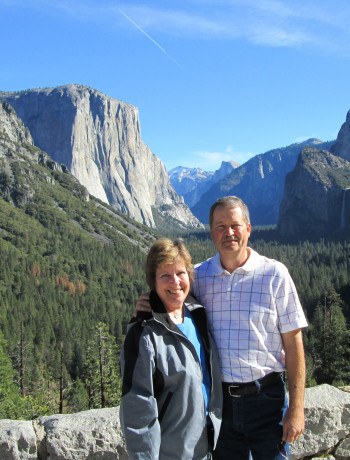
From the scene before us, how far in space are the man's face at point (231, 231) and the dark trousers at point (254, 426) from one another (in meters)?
1.53

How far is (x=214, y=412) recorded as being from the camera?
4012 millimetres

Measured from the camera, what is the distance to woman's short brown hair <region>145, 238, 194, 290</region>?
414 cm

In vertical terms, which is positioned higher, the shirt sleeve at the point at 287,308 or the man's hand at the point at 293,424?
the shirt sleeve at the point at 287,308

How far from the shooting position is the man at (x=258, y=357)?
419 cm

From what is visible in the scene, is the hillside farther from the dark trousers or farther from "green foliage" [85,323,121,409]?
the dark trousers

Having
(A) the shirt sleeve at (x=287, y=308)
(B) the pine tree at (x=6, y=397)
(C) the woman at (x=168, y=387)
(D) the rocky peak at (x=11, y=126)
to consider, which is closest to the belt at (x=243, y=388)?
(C) the woman at (x=168, y=387)

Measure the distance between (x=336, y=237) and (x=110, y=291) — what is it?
131313mm

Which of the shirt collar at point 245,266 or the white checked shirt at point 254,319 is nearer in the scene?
the white checked shirt at point 254,319

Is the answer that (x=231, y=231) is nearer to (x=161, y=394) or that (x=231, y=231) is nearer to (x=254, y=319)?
(x=254, y=319)

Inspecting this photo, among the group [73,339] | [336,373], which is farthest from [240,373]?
[73,339]

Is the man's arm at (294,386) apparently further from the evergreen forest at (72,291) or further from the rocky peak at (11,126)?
the rocky peak at (11,126)

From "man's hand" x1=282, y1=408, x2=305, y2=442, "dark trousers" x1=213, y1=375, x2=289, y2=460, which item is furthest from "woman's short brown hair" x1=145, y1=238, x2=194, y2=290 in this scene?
"man's hand" x1=282, y1=408, x2=305, y2=442

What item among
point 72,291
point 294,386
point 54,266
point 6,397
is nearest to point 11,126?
point 54,266

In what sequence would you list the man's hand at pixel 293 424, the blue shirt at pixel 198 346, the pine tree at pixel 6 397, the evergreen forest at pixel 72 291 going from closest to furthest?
the blue shirt at pixel 198 346 → the man's hand at pixel 293 424 → the pine tree at pixel 6 397 → the evergreen forest at pixel 72 291
